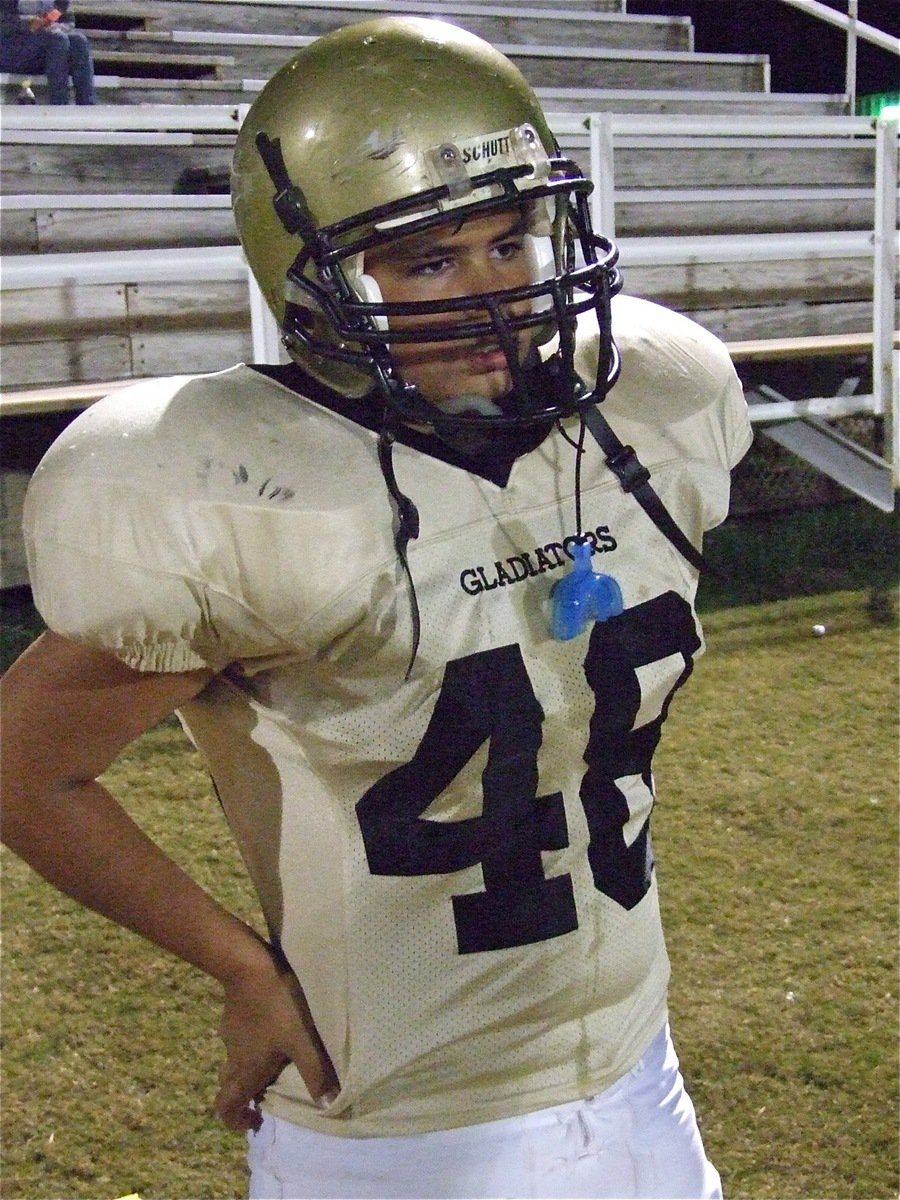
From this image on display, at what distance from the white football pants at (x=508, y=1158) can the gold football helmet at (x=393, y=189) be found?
57 cm

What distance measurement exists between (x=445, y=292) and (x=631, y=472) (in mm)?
214

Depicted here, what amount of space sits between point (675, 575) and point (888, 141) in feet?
12.7

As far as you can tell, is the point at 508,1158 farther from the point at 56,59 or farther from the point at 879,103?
the point at 879,103

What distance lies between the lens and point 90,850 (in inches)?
40.7

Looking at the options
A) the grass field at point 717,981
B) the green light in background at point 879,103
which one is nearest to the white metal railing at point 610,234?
the grass field at point 717,981

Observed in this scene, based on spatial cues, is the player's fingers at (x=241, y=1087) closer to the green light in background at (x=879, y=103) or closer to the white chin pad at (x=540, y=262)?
the white chin pad at (x=540, y=262)

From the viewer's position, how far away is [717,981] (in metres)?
2.47

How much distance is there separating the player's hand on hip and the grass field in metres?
1.06

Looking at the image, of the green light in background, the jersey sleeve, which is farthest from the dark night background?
the jersey sleeve

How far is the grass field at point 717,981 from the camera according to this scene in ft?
6.85

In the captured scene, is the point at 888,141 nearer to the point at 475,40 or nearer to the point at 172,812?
the point at 172,812

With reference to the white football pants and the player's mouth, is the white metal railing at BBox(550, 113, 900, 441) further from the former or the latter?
the white football pants

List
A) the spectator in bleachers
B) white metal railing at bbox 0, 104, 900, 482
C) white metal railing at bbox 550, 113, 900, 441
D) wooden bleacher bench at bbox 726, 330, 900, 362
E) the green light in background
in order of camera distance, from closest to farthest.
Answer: white metal railing at bbox 0, 104, 900, 482 < white metal railing at bbox 550, 113, 900, 441 < wooden bleacher bench at bbox 726, 330, 900, 362 < the spectator in bleachers < the green light in background

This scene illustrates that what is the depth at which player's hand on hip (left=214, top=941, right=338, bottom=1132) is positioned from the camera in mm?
1091
